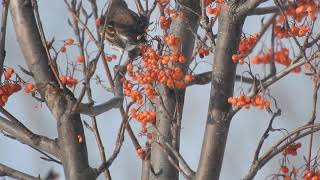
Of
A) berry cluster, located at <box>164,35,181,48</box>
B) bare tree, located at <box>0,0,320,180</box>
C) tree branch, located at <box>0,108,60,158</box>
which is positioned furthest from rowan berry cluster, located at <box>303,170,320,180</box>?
tree branch, located at <box>0,108,60,158</box>

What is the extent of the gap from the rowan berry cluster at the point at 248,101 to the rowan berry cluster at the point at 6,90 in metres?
0.99

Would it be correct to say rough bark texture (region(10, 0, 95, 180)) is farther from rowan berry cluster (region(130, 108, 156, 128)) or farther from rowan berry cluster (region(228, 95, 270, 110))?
rowan berry cluster (region(228, 95, 270, 110))

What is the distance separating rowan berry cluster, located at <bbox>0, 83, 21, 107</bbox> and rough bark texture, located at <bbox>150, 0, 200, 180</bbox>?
2.11ft

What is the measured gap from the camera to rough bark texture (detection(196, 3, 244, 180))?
218cm

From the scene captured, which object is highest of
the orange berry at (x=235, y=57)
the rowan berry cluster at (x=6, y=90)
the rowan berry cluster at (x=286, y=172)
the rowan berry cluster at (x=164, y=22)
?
the rowan berry cluster at (x=164, y=22)

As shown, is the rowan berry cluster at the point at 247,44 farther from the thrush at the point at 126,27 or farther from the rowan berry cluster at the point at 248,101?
the thrush at the point at 126,27

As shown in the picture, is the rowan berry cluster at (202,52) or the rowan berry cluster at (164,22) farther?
the rowan berry cluster at (164,22)

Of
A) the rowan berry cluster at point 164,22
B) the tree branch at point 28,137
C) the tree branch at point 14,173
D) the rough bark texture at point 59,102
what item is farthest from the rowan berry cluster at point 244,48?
the tree branch at point 14,173

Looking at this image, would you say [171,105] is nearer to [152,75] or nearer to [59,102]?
[152,75]

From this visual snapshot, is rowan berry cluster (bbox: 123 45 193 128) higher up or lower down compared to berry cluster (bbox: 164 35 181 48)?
lower down

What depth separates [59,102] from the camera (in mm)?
2373

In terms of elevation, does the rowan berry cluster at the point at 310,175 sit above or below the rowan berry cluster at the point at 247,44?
below

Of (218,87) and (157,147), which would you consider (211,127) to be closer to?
(218,87)

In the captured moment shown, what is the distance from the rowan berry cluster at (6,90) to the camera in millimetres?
2549
